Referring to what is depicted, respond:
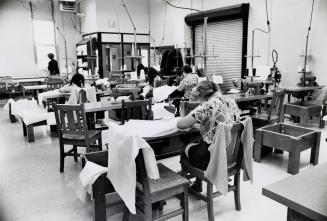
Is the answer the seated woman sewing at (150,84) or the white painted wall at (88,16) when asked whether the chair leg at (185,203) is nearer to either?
the seated woman sewing at (150,84)

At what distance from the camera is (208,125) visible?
2379mm

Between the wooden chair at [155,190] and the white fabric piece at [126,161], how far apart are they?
64 mm

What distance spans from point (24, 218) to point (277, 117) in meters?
3.89

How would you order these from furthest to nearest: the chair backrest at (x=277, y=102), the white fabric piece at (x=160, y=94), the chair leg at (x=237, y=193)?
the white fabric piece at (x=160, y=94) < the chair backrest at (x=277, y=102) < the chair leg at (x=237, y=193)

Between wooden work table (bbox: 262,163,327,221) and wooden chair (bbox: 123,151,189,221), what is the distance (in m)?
1.02

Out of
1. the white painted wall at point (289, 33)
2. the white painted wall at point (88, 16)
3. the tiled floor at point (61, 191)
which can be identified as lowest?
the tiled floor at point (61, 191)

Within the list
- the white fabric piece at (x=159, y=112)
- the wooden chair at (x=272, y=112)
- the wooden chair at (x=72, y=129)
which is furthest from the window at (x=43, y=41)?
the wooden chair at (x=272, y=112)

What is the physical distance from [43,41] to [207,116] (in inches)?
419

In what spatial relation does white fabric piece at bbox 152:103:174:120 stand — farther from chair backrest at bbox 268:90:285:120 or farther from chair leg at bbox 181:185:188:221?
chair leg at bbox 181:185:188:221

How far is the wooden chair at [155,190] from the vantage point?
199 centimetres

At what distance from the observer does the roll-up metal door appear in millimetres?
8285

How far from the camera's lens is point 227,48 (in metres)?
8.70

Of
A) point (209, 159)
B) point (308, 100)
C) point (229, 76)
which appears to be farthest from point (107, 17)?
point (209, 159)

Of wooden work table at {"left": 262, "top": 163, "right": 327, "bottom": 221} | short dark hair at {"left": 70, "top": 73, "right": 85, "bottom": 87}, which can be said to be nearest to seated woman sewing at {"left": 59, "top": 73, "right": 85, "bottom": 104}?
short dark hair at {"left": 70, "top": 73, "right": 85, "bottom": 87}
